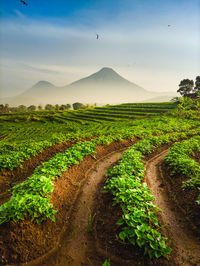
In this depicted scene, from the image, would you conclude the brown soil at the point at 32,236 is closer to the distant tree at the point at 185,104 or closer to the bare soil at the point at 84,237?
the bare soil at the point at 84,237

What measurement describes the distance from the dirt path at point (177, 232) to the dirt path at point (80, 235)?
2.47 meters

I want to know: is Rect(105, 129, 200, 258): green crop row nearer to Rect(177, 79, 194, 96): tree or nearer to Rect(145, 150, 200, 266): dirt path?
Rect(145, 150, 200, 266): dirt path

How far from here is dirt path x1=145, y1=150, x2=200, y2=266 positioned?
3.70m

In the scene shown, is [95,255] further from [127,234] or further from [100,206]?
[100,206]

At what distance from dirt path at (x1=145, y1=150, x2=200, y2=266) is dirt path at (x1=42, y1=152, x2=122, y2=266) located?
8.10 ft

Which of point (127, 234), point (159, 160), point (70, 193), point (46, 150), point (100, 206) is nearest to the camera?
point (127, 234)

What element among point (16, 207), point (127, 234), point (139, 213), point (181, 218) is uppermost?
point (16, 207)

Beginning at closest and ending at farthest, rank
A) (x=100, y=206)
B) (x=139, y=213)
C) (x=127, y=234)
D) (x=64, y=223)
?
(x=127, y=234) < (x=139, y=213) < (x=64, y=223) < (x=100, y=206)

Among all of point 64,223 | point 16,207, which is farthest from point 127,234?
point 16,207

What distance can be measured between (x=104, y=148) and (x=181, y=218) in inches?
312

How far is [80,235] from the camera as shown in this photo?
4.46 metres

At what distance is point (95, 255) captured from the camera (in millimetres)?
3852

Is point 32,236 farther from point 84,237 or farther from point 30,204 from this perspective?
point 84,237

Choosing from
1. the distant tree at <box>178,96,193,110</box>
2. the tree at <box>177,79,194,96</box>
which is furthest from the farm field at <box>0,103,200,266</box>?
the tree at <box>177,79,194,96</box>
